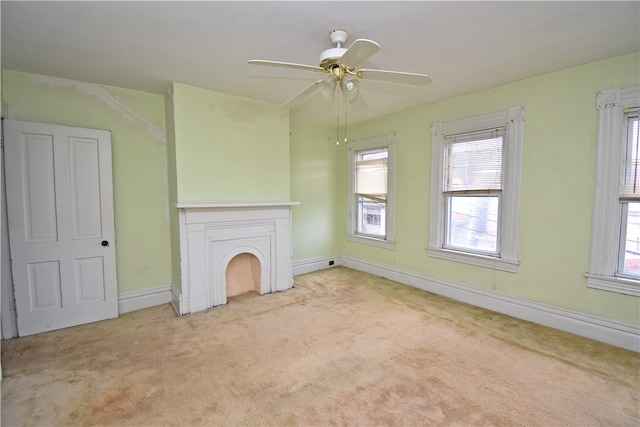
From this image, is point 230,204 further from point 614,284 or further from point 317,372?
point 614,284

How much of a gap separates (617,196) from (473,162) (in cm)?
132

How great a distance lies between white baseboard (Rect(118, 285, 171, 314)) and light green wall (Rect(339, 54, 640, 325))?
373cm

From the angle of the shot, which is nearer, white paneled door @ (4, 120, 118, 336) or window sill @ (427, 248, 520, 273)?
white paneled door @ (4, 120, 118, 336)

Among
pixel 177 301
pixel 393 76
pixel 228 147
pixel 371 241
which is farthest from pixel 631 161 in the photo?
pixel 177 301

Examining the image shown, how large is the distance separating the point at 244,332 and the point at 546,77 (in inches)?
154

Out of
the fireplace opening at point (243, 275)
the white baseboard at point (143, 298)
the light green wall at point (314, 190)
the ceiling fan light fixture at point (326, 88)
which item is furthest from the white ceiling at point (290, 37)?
the white baseboard at point (143, 298)

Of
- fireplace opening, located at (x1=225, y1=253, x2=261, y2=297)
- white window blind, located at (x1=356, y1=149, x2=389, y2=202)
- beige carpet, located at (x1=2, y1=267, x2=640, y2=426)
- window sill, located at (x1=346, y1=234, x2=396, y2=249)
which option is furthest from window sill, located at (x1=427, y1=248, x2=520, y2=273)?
fireplace opening, located at (x1=225, y1=253, x2=261, y2=297)

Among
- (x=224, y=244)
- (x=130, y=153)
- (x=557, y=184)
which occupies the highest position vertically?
(x=130, y=153)

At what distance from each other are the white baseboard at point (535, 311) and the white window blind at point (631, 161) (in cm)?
116

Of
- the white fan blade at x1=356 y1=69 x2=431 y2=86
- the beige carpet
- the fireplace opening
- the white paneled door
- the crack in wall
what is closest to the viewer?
the beige carpet

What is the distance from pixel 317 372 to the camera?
2285 millimetres

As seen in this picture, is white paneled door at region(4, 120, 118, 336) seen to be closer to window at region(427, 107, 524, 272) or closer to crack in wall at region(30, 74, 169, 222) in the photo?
crack in wall at region(30, 74, 169, 222)

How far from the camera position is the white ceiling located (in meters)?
1.87

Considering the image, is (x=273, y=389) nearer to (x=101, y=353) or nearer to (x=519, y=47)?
(x=101, y=353)
